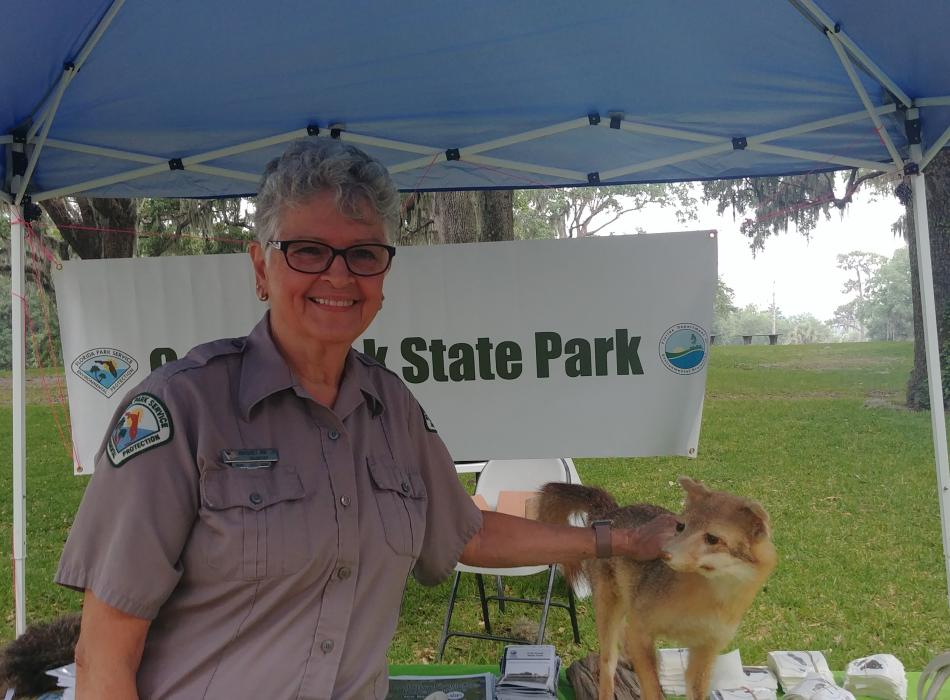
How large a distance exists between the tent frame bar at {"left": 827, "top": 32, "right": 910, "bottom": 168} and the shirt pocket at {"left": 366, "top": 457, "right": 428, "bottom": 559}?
2.01 meters

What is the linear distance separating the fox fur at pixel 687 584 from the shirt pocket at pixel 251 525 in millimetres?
1181

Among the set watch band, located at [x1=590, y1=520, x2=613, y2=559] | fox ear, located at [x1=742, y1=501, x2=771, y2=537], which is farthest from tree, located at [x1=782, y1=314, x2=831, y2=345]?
watch band, located at [x1=590, y1=520, x2=613, y2=559]

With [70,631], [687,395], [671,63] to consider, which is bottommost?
[70,631]

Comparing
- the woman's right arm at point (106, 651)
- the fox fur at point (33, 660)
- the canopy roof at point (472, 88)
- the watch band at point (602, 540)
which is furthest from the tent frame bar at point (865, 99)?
the fox fur at point (33, 660)

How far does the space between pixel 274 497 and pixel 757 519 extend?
65.0 inches

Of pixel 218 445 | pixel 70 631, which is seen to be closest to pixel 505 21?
pixel 218 445

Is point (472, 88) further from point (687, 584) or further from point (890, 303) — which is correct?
point (890, 303)

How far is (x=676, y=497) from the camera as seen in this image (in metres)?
2.61

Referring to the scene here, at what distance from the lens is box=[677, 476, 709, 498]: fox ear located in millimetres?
2471

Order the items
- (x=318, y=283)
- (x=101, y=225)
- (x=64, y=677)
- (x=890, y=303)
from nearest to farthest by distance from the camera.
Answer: (x=318, y=283), (x=64, y=677), (x=101, y=225), (x=890, y=303)

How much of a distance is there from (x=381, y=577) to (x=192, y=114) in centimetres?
226

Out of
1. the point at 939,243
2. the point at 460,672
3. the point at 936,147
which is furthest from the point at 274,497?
the point at 939,243

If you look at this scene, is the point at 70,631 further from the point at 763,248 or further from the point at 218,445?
the point at 763,248

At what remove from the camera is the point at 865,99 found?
269 cm
